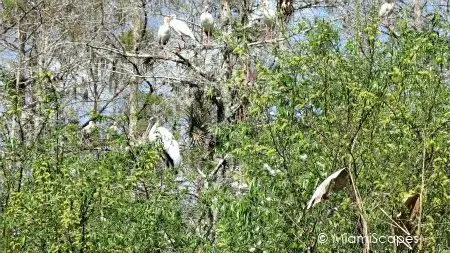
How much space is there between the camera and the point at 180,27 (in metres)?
9.95

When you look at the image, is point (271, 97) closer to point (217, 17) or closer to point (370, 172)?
point (370, 172)

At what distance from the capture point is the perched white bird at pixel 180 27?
32.5 ft

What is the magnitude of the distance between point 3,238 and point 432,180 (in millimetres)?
3247

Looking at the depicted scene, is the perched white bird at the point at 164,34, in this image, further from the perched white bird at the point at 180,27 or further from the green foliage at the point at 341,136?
the green foliage at the point at 341,136

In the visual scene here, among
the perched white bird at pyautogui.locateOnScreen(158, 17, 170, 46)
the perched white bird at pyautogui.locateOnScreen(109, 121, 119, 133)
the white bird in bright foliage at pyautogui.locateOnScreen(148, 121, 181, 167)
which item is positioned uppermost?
the perched white bird at pyautogui.locateOnScreen(158, 17, 170, 46)

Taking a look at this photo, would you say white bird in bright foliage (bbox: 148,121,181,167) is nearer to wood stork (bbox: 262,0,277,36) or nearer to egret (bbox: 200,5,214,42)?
wood stork (bbox: 262,0,277,36)

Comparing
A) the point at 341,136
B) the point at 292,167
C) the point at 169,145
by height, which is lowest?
the point at 169,145

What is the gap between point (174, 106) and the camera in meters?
11.4

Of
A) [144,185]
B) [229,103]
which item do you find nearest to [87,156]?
[144,185]

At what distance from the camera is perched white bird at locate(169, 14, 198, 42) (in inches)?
390

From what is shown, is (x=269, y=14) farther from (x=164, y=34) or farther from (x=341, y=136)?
(x=164, y=34)

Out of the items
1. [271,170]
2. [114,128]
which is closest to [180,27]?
[114,128]

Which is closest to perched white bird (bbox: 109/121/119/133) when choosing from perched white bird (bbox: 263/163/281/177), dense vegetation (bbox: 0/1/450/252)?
dense vegetation (bbox: 0/1/450/252)

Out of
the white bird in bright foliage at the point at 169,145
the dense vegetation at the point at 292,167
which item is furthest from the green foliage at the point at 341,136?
the white bird in bright foliage at the point at 169,145
